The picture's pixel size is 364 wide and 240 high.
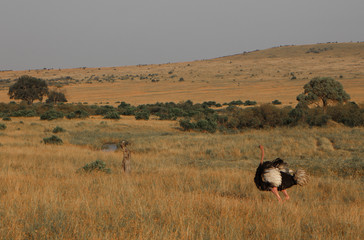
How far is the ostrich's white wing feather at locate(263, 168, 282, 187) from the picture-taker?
5.07 meters

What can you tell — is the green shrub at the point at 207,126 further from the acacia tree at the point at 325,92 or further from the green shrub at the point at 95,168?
the green shrub at the point at 95,168

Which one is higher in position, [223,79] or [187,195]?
[223,79]

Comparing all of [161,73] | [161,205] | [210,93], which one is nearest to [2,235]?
[161,205]

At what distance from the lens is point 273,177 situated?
5070 millimetres

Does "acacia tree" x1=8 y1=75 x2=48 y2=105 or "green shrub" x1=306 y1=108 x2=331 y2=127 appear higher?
"acacia tree" x1=8 y1=75 x2=48 y2=105

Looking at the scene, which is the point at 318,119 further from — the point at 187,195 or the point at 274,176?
the point at 187,195

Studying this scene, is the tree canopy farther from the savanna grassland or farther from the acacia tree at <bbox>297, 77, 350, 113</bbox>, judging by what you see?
the acacia tree at <bbox>297, 77, 350, 113</bbox>

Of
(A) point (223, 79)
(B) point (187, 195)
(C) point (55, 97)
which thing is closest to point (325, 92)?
(B) point (187, 195)

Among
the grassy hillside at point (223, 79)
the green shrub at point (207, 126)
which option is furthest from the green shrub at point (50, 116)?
the grassy hillside at point (223, 79)

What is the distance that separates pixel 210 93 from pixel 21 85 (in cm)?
3848

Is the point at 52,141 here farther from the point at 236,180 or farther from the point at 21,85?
the point at 21,85

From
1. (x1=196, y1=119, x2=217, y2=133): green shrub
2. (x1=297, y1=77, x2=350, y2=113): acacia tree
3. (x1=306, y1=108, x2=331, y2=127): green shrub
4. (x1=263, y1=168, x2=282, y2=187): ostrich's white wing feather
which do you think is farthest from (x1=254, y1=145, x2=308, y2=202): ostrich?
Result: (x1=297, y1=77, x2=350, y2=113): acacia tree

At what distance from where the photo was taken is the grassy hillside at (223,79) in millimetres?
68125

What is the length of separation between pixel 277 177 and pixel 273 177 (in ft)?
0.24
